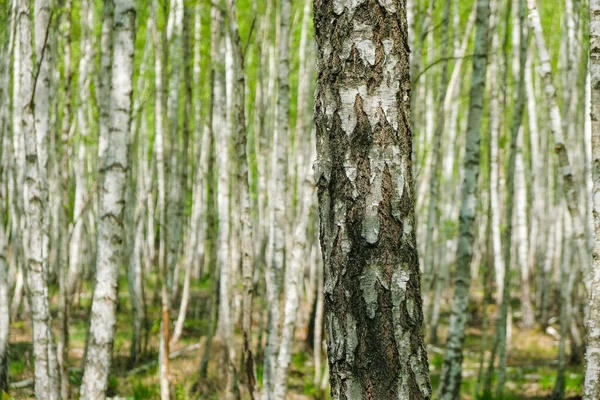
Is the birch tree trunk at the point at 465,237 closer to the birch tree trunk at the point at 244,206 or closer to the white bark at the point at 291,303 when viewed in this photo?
the white bark at the point at 291,303

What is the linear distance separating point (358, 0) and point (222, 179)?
460 centimetres

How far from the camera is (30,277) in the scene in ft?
13.5

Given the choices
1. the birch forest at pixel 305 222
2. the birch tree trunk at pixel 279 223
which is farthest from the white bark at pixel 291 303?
the birch tree trunk at pixel 279 223

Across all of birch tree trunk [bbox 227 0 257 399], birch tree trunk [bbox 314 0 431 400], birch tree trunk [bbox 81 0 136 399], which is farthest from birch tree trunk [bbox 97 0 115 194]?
birch tree trunk [bbox 314 0 431 400]

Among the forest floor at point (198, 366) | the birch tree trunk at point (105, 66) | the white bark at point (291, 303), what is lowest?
the forest floor at point (198, 366)

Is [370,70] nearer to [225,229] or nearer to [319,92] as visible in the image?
[319,92]

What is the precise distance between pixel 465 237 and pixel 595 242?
268 centimetres

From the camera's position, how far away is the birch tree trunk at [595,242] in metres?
2.67

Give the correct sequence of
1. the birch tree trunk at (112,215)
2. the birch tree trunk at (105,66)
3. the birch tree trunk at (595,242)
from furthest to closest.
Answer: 1. the birch tree trunk at (105,66)
2. the birch tree trunk at (112,215)
3. the birch tree trunk at (595,242)

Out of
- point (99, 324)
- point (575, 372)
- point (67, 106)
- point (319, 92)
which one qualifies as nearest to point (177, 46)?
point (67, 106)

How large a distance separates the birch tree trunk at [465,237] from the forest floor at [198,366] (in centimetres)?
169

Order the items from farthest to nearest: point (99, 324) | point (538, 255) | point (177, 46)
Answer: point (538, 255)
point (177, 46)
point (99, 324)

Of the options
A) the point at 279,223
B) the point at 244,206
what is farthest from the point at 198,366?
the point at 244,206

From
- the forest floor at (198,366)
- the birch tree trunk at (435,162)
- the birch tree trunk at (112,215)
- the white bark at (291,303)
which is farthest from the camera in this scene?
the birch tree trunk at (435,162)
